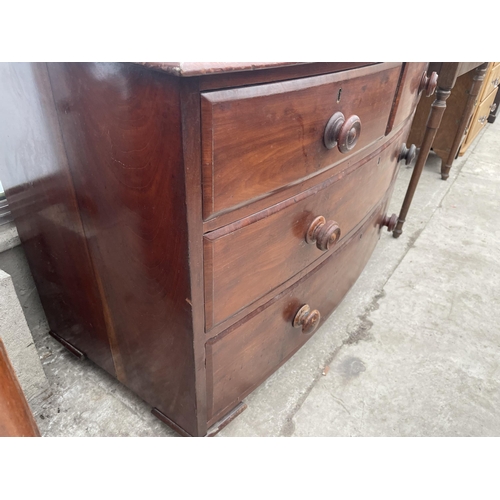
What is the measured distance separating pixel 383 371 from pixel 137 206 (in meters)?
0.87

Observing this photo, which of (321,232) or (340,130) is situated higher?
(340,130)

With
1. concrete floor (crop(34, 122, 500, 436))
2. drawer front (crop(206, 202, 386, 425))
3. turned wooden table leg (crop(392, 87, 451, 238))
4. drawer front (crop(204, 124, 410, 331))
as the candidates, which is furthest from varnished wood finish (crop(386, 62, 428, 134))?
concrete floor (crop(34, 122, 500, 436))

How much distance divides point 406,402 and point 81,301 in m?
0.85

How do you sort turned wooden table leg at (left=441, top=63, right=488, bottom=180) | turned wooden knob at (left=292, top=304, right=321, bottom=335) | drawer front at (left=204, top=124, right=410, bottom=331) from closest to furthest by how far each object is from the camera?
drawer front at (left=204, top=124, right=410, bottom=331) < turned wooden knob at (left=292, top=304, right=321, bottom=335) < turned wooden table leg at (left=441, top=63, right=488, bottom=180)

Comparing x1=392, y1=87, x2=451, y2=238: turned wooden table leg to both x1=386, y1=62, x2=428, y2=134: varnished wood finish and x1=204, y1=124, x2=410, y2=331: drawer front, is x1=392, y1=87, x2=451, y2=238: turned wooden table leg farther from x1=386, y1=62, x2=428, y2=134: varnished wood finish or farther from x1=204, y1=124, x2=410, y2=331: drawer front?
x1=204, y1=124, x2=410, y2=331: drawer front

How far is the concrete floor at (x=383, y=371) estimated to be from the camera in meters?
0.95

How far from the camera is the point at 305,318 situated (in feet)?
3.02

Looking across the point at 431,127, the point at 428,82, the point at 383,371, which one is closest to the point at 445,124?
the point at 431,127

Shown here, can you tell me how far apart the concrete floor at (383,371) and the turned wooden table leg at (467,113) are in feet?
2.33

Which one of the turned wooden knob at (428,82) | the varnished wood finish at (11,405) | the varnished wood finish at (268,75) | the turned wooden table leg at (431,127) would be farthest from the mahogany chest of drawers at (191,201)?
the turned wooden table leg at (431,127)

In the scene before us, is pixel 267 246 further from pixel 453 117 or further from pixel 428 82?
pixel 453 117

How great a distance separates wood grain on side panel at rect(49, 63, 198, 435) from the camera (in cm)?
50

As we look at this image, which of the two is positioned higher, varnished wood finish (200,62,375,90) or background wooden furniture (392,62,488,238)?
varnished wood finish (200,62,375,90)

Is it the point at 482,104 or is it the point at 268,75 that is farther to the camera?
the point at 482,104
